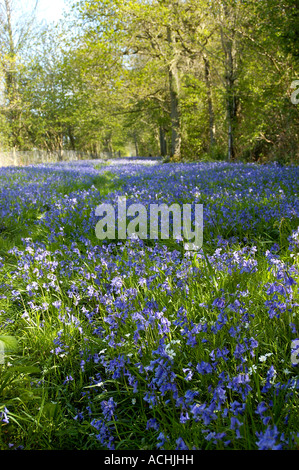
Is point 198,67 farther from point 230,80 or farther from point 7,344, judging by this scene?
point 7,344

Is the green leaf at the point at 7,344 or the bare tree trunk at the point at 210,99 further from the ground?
the bare tree trunk at the point at 210,99

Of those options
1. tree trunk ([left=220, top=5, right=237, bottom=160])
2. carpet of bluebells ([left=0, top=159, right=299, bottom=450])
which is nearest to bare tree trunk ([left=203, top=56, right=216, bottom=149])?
tree trunk ([left=220, top=5, right=237, bottom=160])

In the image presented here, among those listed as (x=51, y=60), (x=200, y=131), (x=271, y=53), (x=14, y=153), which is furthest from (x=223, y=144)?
(x=51, y=60)

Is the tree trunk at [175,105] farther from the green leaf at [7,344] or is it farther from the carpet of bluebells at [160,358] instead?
the green leaf at [7,344]

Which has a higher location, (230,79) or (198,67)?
(198,67)

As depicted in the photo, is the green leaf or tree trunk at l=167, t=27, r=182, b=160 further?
tree trunk at l=167, t=27, r=182, b=160

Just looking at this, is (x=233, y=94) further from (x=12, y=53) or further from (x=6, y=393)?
(x=12, y=53)

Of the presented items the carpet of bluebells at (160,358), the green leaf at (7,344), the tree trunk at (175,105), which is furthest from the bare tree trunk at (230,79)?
the green leaf at (7,344)

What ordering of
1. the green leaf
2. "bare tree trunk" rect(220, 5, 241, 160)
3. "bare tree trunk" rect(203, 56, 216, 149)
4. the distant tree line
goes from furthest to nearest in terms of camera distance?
"bare tree trunk" rect(203, 56, 216, 149)
"bare tree trunk" rect(220, 5, 241, 160)
the distant tree line
the green leaf

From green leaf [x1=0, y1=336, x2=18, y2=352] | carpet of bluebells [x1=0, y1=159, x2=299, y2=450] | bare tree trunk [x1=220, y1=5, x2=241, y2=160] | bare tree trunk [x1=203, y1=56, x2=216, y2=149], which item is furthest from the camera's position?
bare tree trunk [x1=203, y1=56, x2=216, y2=149]

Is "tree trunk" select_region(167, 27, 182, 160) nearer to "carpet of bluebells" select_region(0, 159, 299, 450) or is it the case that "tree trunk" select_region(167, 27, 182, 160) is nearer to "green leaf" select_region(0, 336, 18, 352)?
"carpet of bluebells" select_region(0, 159, 299, 450)

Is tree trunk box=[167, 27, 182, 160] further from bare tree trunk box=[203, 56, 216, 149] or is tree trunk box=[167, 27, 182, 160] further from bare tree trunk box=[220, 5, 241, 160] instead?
bare tree trunk box=[220, 5, 241, 160]

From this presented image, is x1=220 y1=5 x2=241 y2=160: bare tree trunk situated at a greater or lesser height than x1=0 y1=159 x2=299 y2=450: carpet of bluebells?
greater

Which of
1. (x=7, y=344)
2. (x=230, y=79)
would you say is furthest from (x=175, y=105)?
(x=7, y=344)
